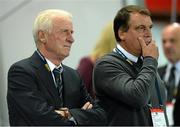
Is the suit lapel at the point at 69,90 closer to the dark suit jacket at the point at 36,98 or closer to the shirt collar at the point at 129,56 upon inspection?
the dark suit jacket at the point at 36,98

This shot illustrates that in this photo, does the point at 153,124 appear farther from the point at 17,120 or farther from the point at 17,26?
the point at 17,26

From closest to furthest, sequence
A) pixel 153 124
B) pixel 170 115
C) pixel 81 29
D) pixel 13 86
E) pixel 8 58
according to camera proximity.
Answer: pixel 13 86 → pixel 153 124 → pixel 8 58 → pixel 170 115 → pixel 81 29

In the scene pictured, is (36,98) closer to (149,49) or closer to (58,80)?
(58,80)

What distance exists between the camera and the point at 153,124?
2791mm

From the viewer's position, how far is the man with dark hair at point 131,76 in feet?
8.66

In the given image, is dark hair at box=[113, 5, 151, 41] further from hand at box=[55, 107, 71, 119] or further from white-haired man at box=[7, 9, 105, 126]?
hand at box=[55, 107, 71, 119]

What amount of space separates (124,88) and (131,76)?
5.6 inches

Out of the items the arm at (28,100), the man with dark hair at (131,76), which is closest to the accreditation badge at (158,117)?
the man with dark hair at (131,76)

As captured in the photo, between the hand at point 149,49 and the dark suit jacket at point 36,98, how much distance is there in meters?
0.41

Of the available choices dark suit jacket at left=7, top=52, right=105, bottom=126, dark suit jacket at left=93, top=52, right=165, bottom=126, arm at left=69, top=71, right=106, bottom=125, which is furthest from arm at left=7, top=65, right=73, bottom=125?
dark suit jacket at left=93, top=52, right=165, bottom=126

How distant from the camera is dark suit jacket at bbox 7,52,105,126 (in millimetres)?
2475

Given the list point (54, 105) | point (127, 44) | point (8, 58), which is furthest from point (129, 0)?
point (54, 105)

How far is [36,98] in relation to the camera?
2480 millimetres

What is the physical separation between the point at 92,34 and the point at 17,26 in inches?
51.2
